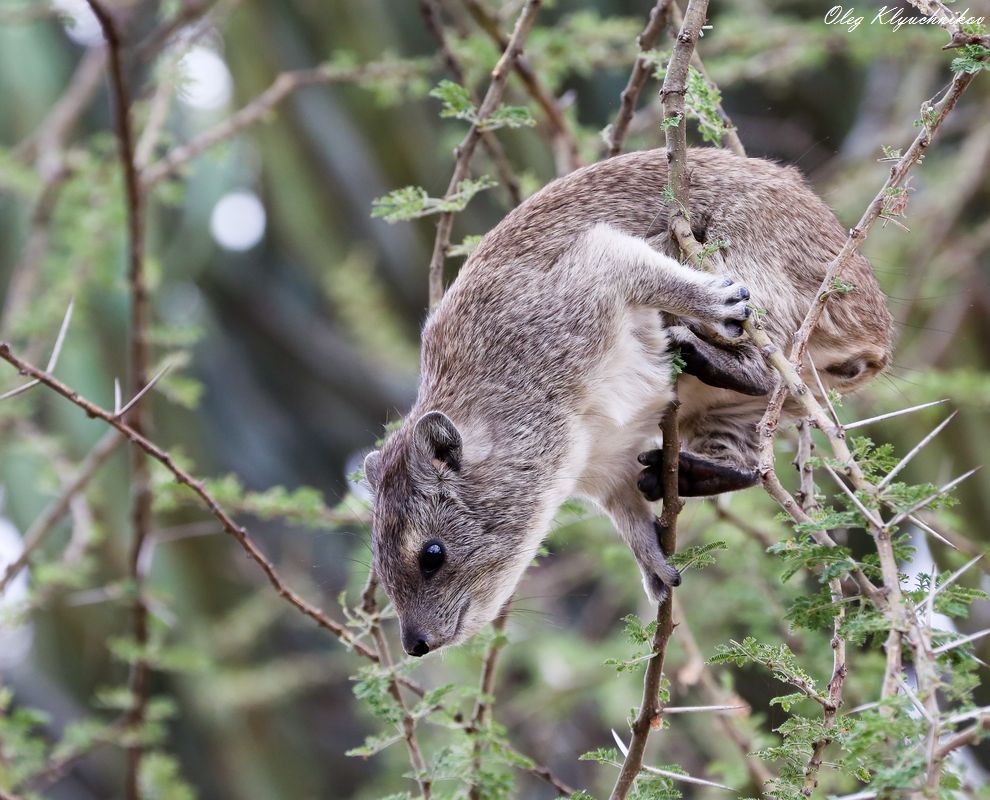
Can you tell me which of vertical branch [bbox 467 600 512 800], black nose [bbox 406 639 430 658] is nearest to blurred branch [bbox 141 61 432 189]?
vertical branch [bbox 467 600 512 800]

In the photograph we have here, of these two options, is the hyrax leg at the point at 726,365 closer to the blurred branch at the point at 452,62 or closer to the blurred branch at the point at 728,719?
the blurred branch at the point at 728,719

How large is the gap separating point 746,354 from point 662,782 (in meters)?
1.16

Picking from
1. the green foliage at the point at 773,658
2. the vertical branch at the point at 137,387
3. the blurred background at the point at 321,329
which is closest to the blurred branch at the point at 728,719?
the blurred background at the point at 321,329

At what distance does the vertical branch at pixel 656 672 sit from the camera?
92.7 inches

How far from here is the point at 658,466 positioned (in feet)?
10.3

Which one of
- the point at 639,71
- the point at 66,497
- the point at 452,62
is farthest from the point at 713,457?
the point at 66,497

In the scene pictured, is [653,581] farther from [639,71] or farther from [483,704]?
[639,71]

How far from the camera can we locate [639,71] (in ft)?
11.0

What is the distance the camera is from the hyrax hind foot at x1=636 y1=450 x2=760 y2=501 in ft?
10.2

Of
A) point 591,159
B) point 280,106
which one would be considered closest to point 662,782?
point 591,159

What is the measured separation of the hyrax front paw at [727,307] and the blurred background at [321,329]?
2.33 ft

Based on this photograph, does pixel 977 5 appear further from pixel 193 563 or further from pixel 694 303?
pixel 193 563

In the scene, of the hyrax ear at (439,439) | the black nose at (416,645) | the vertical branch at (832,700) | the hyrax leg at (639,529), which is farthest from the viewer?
the hyrax leg at (639,529)

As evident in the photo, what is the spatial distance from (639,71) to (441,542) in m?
1.38
